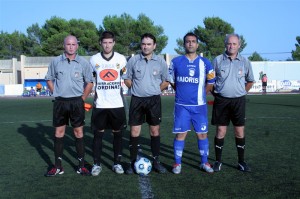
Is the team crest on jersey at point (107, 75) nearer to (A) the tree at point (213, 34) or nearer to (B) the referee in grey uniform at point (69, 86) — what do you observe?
(B) the referee in grey uniform at point (69, 86)

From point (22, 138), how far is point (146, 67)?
4.69 meters

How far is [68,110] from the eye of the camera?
Result: 5.25 m

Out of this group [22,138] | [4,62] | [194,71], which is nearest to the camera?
[194,71]

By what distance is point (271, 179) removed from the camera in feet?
15.8

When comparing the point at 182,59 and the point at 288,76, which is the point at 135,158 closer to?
the point at 182,59

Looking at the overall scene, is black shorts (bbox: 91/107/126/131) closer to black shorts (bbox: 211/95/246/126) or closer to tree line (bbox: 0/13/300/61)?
black shorts (bbox: 211/95/246/126)

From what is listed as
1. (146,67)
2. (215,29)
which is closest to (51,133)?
(146,67)

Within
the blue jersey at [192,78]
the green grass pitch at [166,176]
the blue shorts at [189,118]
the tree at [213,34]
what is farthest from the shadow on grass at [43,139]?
the tree at [213,34]

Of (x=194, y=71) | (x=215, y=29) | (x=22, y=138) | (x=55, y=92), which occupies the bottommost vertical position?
(x=22, y=138)

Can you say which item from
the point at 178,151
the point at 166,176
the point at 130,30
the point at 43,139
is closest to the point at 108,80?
the point at 178,151

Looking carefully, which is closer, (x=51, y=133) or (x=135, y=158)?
(x=135, y=158)

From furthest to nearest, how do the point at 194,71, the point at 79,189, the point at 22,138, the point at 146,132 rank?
the point at 146,132
the point at 22,138
the point at 194,71
the point at 79,189

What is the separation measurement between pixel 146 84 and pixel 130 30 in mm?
55438

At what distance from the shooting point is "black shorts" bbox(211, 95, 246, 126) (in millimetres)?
5344
